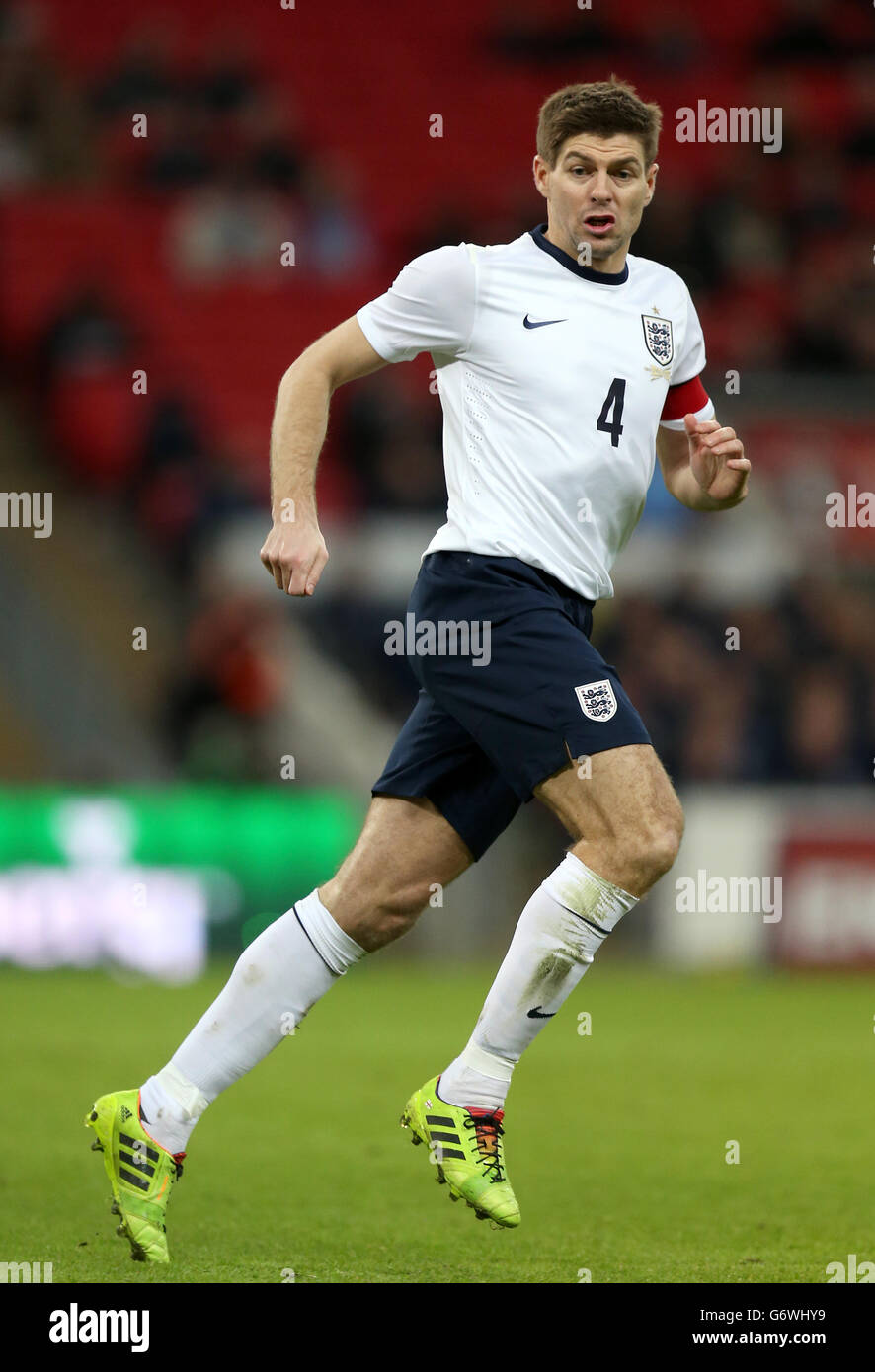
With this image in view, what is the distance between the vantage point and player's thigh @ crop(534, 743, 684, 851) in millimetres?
4016

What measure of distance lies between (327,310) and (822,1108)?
10532 millimetres

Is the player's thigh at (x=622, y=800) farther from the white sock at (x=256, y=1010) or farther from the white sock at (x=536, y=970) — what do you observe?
the white sock at (x=256, y=1010)

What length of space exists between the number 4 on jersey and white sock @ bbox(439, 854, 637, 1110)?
96cm

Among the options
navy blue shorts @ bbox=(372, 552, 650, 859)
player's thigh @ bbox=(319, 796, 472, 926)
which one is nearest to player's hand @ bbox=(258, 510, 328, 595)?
navy blue shorts @ bbox=(372, 552, 650, 859)

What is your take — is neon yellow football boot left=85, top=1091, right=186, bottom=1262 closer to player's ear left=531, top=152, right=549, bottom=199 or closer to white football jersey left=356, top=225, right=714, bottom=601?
white football jersey left=356, top=225, right=714, bottom=601

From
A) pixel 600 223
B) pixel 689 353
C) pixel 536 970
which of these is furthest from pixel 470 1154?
pixel 600 223

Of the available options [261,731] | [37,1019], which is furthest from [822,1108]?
[261,731]

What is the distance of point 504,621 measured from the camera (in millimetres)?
4223

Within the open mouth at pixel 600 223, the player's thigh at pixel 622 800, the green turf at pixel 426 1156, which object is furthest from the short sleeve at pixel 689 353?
the green turf at pixel 426 1156

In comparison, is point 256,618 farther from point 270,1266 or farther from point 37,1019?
point 270,1266

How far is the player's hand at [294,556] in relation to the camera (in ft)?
13.2

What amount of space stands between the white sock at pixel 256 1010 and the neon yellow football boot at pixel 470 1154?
37 cm

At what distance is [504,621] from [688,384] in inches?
36.6

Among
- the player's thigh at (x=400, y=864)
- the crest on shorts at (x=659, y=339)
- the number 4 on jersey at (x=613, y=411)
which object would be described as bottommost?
the player's thigh at (x=400, y=864)
